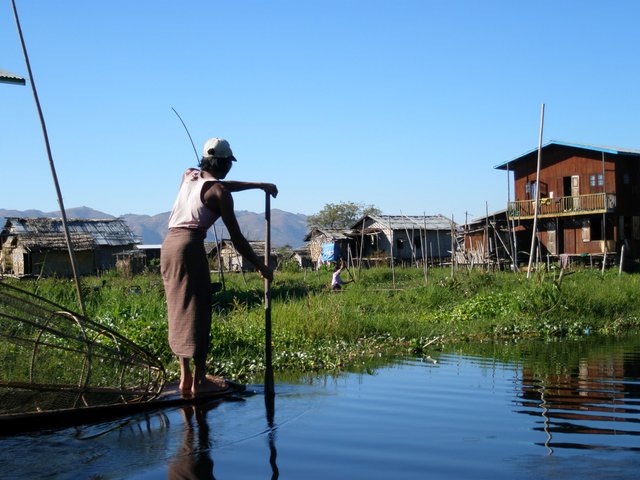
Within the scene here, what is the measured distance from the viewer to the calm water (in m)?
3.65

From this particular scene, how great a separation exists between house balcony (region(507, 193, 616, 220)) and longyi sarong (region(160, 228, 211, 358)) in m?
26.6

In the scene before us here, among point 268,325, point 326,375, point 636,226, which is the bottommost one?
point 326,375

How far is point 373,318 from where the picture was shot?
10805 mm

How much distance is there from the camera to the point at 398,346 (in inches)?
376

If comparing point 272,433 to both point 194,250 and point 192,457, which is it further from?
point 194,250

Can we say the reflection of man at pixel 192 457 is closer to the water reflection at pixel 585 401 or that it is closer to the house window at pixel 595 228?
the water reflection at pixel 585 401

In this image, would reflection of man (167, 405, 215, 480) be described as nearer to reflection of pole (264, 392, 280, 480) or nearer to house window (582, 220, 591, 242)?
reflection of pole (264, 392, 280, 480)

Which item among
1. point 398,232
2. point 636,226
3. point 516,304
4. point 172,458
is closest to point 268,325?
point 172,458

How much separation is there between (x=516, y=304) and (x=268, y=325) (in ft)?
25.6

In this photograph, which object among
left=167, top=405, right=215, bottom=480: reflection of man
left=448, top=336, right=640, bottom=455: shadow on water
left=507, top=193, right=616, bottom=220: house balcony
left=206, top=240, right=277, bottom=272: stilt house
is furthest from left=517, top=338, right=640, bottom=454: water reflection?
left=206, top=240, right=277, bottom=272: stilt house

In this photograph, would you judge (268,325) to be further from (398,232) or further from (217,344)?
(398,232)

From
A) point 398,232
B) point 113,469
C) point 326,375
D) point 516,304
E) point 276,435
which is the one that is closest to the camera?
point 113,469

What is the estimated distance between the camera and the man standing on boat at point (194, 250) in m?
5.07

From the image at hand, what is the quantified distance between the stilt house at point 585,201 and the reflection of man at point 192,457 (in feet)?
90.6
